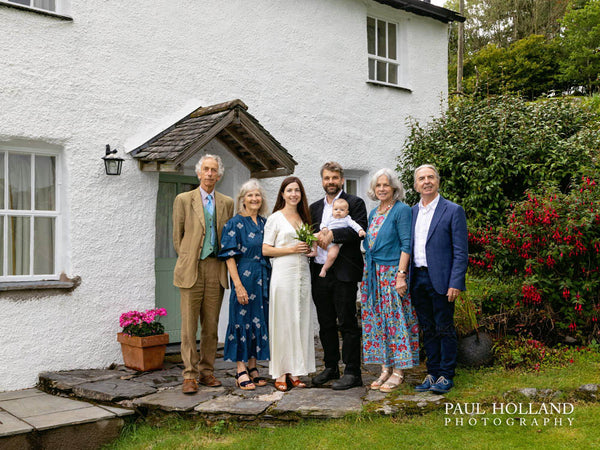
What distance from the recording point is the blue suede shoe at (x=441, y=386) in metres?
4.95

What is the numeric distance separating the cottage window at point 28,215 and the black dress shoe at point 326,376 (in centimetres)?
301

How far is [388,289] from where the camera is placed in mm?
5027

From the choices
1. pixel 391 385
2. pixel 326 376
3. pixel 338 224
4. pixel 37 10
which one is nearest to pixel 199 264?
pixel 338 224

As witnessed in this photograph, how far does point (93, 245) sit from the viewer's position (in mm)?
6102

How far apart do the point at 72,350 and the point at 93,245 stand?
44.0 inches

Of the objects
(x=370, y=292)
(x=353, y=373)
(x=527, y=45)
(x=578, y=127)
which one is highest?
(x=527, y=45)

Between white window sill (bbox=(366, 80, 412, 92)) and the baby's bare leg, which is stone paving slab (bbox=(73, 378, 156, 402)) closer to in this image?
the baby's bare leg

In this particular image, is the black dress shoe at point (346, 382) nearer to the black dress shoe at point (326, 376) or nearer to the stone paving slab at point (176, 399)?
the black dress shoe at point (326, 376)

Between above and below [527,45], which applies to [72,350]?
below

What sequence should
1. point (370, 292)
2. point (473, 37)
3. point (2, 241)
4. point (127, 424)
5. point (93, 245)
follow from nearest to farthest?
point (127, 424) → point (370, 292) → point (2, 241) → point (93, 245) → point (473, 37)

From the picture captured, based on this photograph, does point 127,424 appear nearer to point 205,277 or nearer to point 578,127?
point 205,277

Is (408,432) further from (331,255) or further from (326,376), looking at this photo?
(331,255)

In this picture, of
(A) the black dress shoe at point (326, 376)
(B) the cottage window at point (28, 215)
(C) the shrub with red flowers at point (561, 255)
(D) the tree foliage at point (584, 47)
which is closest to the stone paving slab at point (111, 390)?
(B) the cottage window at point (28, 215)

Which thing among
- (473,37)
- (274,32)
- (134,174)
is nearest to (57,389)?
(134,174)
